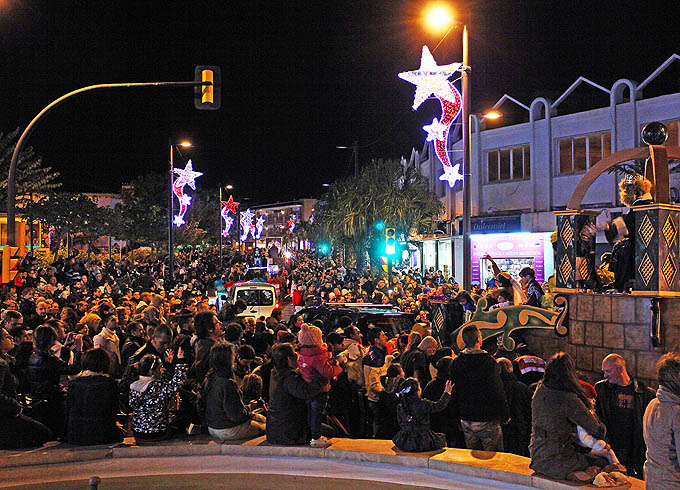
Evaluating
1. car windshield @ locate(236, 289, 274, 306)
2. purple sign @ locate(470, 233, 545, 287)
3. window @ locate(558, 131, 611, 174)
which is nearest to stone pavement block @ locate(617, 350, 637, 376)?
car windshield @ locate(236, 289, 274, 306)

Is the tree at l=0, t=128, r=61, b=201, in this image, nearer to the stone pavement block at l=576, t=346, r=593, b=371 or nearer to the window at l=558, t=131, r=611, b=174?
the window at l=558, t=131, r=611, b=174

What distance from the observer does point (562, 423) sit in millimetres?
6719

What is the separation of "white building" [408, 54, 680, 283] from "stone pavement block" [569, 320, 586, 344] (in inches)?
744

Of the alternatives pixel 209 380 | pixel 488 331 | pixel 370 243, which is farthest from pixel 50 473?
pixel 370 243

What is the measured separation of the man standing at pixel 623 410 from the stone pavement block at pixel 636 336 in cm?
260

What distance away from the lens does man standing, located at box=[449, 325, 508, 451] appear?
26.0ft

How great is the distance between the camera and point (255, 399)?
31.7ft

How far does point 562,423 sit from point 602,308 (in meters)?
4.35

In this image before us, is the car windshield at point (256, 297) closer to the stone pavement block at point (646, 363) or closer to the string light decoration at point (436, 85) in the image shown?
the string light decoration at point (436, 85)

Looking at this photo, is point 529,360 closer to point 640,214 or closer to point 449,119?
point 640,214

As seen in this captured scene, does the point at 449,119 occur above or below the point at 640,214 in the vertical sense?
above

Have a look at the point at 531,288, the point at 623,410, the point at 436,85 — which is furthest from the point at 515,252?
the point at 623,410

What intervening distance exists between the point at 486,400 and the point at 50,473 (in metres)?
4.57

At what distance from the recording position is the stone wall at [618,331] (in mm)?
10008
